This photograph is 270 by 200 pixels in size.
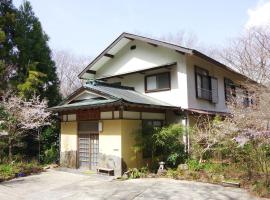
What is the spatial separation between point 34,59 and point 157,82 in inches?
378

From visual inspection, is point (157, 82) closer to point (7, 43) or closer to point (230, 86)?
point (230, 86)

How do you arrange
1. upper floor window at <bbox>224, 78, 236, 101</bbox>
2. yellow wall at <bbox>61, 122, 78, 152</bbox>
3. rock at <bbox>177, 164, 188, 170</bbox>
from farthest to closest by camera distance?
upper floor window at <bbox>224, 78, 236, 101</bbox> → yellow wall at <bbox>61, 122, 78, 152</bbox> → rock at <bbox>177, 164, 188, 170</bbox>

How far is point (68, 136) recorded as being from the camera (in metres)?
16.5

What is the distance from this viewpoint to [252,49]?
18.1 metres

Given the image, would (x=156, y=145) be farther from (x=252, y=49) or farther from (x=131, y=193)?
(x=252, y=49)

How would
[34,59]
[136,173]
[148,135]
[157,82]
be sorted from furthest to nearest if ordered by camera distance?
[34,59], [157,82], [148,135], [136,173]

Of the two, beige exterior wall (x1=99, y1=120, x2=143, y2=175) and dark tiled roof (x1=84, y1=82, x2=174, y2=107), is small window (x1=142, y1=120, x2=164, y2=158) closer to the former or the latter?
beige exterior wall (x1=99, y1=120, x2=143, y2=175)

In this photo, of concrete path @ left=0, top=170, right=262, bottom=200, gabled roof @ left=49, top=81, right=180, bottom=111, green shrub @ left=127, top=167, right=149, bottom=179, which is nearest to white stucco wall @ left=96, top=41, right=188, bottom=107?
gabled roof @ left=49, top=81, right=180, bottom=111

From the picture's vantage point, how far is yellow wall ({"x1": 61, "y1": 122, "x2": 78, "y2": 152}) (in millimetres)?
16095

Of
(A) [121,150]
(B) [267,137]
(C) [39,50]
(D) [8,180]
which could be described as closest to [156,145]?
(A) [121,150]

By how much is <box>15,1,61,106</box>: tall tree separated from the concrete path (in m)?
8.30

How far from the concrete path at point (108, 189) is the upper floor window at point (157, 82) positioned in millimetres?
6533

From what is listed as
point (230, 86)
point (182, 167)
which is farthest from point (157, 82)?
point (230, 86)

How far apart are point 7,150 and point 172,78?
36.9 feet
